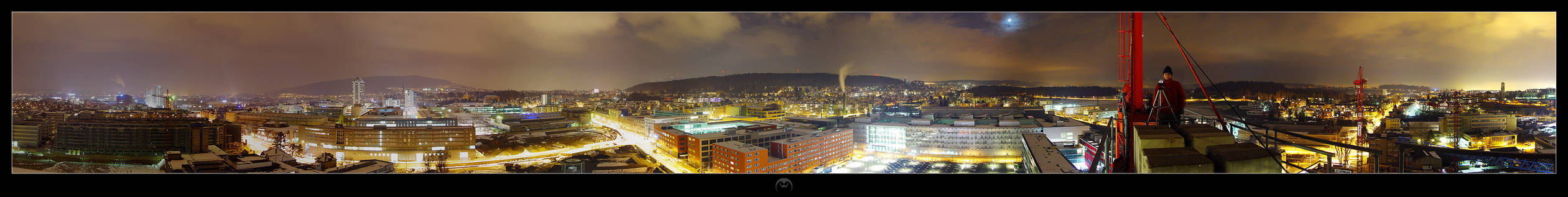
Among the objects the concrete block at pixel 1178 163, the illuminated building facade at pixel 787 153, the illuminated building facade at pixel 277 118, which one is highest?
the illuminated building facade at pixel 277 118

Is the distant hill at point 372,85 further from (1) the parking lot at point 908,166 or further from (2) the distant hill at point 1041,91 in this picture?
(2) the distant hill at point 1041,91

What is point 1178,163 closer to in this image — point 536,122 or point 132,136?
point 536,122

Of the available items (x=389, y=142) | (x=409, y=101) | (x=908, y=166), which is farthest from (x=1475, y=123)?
(x=389, y=142)

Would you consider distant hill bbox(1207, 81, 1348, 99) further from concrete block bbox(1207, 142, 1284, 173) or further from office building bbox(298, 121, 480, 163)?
office building bbox(298, 121, 480, 163)

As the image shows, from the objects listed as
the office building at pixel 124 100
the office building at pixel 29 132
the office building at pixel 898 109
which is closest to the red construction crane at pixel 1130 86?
the office building at pixel 898 109
